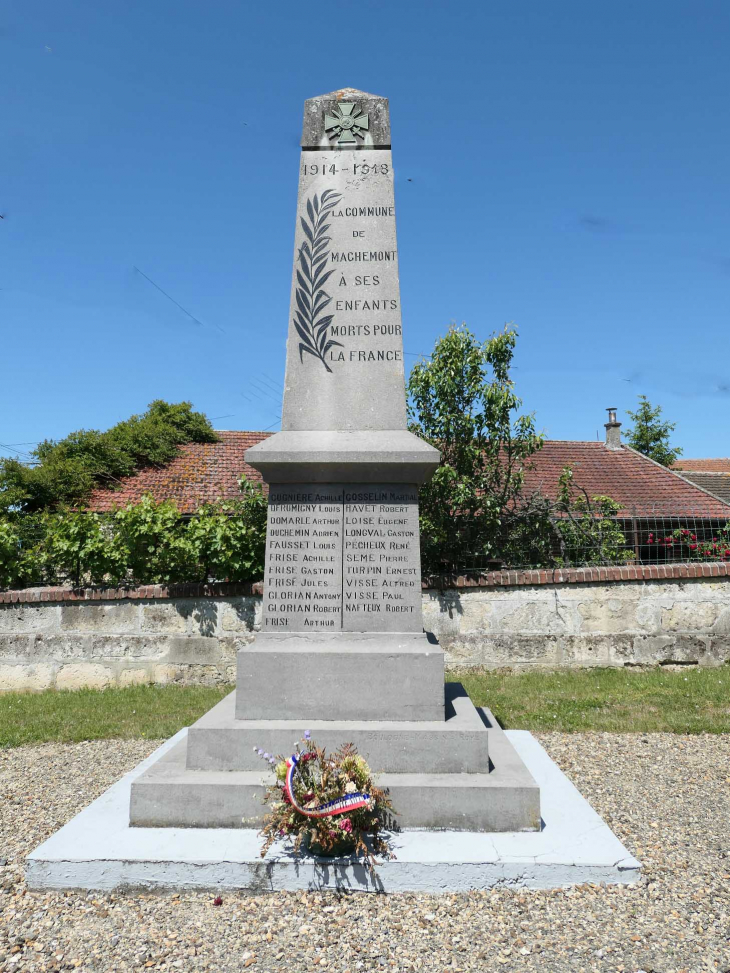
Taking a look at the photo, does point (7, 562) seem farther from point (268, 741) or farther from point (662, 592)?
point (662, 592)

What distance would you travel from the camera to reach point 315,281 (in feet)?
16.1

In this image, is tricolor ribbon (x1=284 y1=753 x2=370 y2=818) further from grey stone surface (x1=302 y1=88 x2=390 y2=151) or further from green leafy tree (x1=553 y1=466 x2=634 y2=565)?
green leafy tree (x1=553 y1=466 x2=634 y2=565)

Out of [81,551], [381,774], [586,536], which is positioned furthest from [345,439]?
[586,536]

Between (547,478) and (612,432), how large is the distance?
5083 mm

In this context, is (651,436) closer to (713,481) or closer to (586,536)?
(713,481)

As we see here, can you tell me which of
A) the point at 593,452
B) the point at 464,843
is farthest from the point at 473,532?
the point at 593,452

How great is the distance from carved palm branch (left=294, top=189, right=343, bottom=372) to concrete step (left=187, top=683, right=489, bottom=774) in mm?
2500

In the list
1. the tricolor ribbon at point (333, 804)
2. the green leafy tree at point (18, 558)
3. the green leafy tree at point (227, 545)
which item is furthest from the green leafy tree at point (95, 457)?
the tricolor ribbon at point (333, 804)

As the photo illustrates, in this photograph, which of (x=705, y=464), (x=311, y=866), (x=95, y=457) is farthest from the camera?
(x=705, y=464)

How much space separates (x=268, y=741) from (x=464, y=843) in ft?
4.20

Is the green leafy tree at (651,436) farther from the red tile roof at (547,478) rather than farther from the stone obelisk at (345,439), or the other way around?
the stone obelisk at (345,439)

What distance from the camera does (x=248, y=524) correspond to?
363 inches

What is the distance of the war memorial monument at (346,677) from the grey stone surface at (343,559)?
10 millimetres

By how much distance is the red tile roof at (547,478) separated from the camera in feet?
50.8
